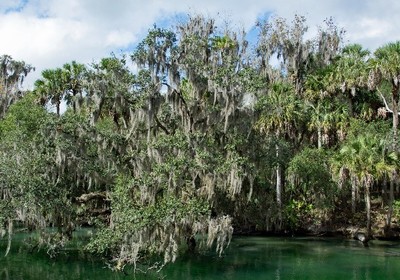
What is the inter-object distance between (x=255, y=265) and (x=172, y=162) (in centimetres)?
509

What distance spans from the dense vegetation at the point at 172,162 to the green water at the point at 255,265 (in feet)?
2.46

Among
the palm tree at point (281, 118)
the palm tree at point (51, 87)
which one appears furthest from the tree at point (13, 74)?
the palm tree at point (281, 118)

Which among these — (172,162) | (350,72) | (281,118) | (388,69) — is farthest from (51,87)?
(388,69)

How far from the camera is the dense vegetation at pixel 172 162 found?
661 inches

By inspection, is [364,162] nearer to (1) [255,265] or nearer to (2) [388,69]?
(2) [388,69]

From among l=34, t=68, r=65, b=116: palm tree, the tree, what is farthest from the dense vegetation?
the tree

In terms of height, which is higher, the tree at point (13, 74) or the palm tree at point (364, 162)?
the tree at point (13, 74)

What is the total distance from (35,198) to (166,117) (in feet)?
19.4

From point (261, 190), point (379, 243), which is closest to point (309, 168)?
point (261, 190)

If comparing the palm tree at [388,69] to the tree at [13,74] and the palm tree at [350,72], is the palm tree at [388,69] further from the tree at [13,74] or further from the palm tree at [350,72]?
the tree at [13,74]

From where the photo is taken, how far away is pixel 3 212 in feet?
56.4

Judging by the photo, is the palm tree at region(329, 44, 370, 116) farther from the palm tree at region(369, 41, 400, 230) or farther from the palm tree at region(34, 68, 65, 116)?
the palm tree at region(34, 68, 65, 116)

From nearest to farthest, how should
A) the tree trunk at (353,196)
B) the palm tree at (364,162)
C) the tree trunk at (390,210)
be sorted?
the palm tree at (364,162)
the tree trunk at (353,196)
the tree trunk at (390,210)

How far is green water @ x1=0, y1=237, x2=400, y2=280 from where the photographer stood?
16.5 m
